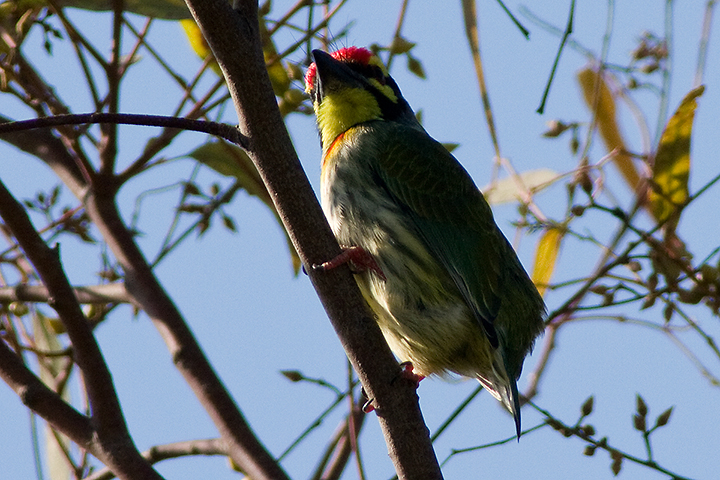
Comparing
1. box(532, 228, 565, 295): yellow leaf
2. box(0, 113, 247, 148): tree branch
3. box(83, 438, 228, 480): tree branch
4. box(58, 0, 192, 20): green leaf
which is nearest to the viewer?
box(0, 113, 247, 148): tree branch

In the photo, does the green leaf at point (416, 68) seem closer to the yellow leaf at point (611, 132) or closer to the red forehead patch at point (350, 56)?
the red forehead patch at point (350, 56)

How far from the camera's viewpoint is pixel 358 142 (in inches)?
119

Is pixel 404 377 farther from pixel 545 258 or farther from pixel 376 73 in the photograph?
pixel 376 73

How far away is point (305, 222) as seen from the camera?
1861 mm

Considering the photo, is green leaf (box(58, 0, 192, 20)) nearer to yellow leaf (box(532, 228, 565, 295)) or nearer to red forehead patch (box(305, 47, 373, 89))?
red forehead patch (box(305, 47, 373, 89))

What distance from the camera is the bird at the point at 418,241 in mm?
2686

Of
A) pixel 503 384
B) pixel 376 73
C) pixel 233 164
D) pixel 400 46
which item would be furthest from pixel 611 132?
pixel 233 164

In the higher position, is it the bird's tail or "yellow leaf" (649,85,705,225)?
"yellow leaf" (649,85,705,225)

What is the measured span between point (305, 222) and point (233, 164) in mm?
1121

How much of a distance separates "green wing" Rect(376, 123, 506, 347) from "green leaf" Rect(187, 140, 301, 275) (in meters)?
0.40

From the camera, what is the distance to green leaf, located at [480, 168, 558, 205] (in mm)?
3418

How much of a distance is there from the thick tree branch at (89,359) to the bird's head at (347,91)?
4.12 feet

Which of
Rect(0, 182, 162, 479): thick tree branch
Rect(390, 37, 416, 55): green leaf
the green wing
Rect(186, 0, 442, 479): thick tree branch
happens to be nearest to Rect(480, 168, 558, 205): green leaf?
the green wing

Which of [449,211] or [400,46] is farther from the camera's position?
[449,211]
